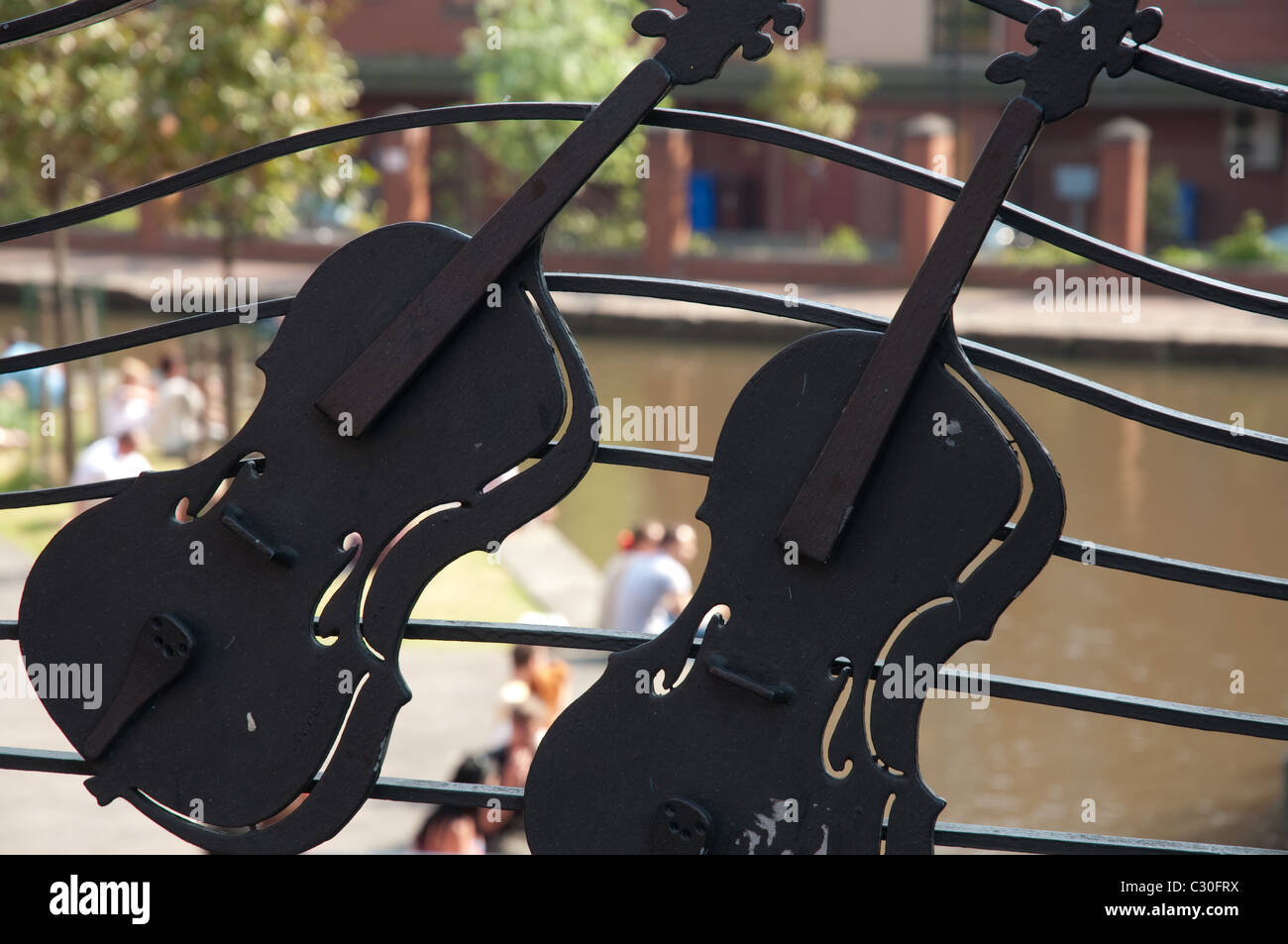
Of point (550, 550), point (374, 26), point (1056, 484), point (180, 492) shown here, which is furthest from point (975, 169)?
point (374, 26)

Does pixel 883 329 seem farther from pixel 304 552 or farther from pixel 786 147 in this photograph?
pixel 304 552

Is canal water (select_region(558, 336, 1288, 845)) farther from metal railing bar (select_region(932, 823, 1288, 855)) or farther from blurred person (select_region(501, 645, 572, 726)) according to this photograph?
blurred person (select_region(501, 645, 572, 726))

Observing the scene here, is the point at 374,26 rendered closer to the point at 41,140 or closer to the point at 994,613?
the point at 41,140

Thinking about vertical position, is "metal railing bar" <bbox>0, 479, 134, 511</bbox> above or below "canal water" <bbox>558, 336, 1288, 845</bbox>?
above

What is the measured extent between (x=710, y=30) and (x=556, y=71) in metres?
22.8

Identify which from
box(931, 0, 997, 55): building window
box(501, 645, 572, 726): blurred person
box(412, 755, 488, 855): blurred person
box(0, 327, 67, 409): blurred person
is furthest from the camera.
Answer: box(931, 0, 997, 55): building window

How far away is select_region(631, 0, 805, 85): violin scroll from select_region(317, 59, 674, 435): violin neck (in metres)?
0.03

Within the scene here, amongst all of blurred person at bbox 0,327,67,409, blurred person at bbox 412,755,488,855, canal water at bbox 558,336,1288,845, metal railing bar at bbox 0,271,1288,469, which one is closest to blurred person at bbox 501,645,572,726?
blurred person at bbox 412,755,488,855

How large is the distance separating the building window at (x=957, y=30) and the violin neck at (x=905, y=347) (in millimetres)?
30431

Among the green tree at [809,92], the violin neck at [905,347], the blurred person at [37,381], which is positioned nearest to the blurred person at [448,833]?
the violin neck at [905,347]

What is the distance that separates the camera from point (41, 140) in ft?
39.7

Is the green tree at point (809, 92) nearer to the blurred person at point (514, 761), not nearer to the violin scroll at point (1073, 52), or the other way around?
the blurred person at point (514, 761)

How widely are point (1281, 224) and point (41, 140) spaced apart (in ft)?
77.7

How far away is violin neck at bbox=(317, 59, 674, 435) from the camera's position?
165 centimetres
